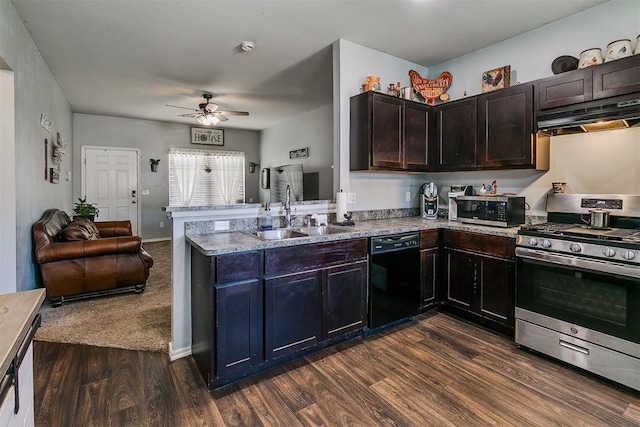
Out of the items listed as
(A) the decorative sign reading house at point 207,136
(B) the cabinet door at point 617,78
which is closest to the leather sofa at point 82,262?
(A) the decorative sign reading house at point 207,136

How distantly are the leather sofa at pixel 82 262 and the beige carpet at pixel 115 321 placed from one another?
0.16m

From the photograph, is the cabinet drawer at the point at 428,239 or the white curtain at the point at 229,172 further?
the white curtain at the point at 229,172

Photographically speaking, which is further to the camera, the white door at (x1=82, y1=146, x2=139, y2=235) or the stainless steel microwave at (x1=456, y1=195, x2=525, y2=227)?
the white door at (x1=82, y1=146, x2=139, y2=235)

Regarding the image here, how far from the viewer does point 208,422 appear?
5.70 ft

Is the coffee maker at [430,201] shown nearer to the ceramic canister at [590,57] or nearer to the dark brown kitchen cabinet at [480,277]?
the dark brown kitchen cabinet at [480,277]

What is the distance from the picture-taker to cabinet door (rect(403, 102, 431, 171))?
131 inches

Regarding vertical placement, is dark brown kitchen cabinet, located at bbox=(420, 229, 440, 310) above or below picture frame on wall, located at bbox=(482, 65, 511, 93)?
below

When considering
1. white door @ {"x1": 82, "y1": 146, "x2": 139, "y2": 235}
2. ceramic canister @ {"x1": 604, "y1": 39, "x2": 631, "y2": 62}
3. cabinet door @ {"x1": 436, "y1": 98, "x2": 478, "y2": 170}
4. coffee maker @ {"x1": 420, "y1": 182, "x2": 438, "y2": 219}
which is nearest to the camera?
ceramic canister @ {"x1": 604, "y1": 39, "x2": 631, "y2": 62}

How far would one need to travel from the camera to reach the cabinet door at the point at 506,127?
2783mm

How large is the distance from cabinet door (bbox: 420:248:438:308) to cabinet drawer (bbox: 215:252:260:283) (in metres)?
1.66

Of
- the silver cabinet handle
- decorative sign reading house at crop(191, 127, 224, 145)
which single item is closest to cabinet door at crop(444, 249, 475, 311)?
the silver cabinet handle

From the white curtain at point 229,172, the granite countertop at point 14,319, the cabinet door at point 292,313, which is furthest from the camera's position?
the white curtain at point 229,172

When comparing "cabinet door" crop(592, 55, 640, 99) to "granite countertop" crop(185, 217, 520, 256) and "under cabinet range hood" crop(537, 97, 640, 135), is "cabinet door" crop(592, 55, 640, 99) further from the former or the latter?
"granite countertop" crop(185, 217, 520, 256)

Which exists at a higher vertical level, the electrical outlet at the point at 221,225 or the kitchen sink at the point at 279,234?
the electrical outlet at the point at 221,225
